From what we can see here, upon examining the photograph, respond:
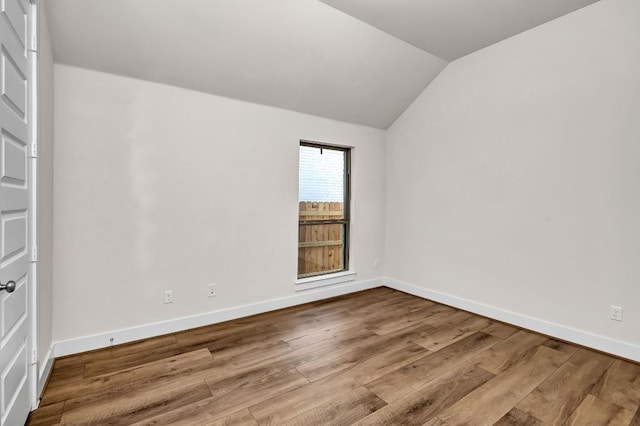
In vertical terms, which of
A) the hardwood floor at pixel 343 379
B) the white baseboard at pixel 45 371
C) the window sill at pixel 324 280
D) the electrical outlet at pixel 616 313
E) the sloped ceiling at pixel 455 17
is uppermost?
the sloped ceiling at pixel 455 17

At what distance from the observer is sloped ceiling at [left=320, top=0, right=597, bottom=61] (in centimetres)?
272

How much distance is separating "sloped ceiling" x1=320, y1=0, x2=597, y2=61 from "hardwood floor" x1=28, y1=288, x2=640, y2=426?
2.92 metres

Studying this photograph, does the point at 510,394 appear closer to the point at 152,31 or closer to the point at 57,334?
the point at 57,334

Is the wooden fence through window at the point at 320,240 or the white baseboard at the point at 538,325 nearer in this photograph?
the white baseboard at the point at 538,325

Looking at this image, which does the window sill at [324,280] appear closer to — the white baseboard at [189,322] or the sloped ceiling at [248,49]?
the white baseboard at [189,322]

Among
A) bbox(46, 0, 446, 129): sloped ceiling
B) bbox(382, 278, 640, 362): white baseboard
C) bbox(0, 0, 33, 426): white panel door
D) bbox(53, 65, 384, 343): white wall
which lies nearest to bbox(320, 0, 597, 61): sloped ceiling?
bbox(46, 0, 446, 129): sloped ceiling

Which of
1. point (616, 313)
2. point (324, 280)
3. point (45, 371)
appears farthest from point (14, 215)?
point (616, 313)

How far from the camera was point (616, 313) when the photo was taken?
2.65 m

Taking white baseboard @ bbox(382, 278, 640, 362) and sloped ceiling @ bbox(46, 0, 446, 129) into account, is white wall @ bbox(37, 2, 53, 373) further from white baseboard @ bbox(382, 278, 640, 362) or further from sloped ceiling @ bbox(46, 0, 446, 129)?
white baseboard @ bbox(382, 278, 640, 362)

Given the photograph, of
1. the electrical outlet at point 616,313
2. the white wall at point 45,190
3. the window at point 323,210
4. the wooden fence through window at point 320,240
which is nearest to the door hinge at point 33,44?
the white wall at point 45,190

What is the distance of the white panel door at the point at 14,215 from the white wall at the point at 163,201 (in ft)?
2.90

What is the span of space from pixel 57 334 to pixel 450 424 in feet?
9.34

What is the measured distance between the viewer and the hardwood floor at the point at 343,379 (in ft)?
6.06

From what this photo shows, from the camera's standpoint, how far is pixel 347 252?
4.43 m
